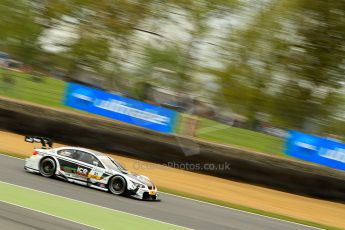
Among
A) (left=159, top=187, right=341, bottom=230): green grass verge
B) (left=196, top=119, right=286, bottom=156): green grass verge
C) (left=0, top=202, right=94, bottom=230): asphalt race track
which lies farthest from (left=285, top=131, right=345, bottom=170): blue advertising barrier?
(left=0, top=202, right=94, bottom=230): asphalt race track

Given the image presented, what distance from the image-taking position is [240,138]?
22.7 m

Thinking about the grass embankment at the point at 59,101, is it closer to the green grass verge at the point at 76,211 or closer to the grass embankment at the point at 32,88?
the grass embankment at the point at 32,88

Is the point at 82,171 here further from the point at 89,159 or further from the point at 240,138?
the point at 240,138

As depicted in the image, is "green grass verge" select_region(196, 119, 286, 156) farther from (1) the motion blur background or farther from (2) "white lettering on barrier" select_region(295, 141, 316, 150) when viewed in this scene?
(1) the motion blur background

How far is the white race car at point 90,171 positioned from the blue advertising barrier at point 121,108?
27.5 ft

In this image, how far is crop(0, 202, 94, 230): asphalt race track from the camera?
904cm

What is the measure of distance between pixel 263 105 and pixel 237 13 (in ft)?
19.9

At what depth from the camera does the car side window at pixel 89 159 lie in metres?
14.5

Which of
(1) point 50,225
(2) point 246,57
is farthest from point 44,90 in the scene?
(1) point 50,225

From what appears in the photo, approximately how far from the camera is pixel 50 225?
9.37m

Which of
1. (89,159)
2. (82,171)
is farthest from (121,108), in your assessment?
(82,171)

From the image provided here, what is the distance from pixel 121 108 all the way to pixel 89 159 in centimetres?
959

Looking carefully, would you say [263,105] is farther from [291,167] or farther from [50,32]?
[50,32]

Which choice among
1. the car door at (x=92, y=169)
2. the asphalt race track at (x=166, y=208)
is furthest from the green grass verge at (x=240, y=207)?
the car door at (x=92, y=169)
